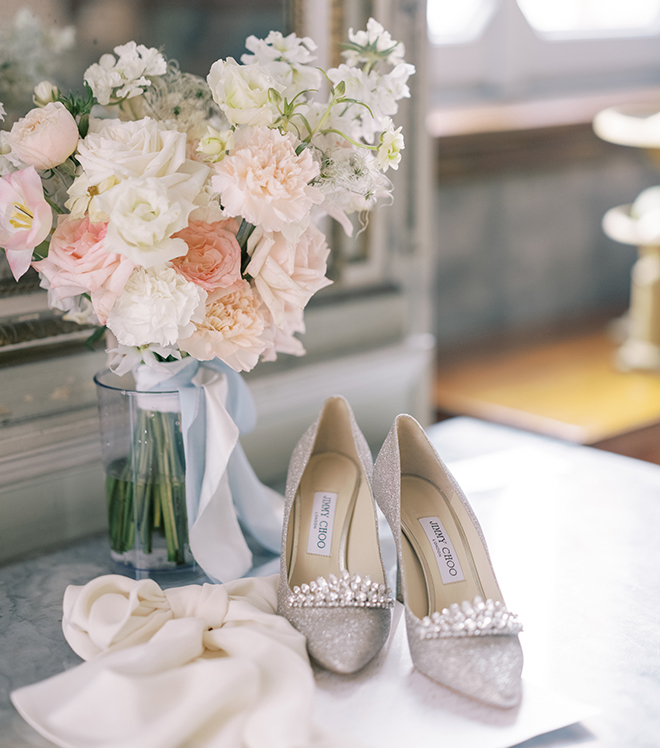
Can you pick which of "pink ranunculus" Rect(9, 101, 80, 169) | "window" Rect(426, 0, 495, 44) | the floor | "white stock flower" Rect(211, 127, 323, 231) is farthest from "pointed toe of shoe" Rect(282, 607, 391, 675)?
"window" Rect(426, 0, 495, 44)

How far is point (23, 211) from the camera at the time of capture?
2.22 ft

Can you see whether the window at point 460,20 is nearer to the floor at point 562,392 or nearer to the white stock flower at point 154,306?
the floor at point 562,392

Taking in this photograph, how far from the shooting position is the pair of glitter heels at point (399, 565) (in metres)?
0.67

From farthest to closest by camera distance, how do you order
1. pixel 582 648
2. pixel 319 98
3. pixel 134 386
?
pixel 319 98 → pixel 134 386 → pixel 582 648

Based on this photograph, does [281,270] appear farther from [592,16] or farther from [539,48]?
[592,16]

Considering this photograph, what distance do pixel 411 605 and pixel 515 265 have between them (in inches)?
56.8

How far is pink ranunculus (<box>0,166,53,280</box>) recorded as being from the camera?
666mm

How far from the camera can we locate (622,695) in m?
0.67

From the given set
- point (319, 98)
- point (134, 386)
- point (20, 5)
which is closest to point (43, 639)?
point (134, 386)

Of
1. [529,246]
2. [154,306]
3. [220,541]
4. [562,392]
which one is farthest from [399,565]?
Answer: [529,246]

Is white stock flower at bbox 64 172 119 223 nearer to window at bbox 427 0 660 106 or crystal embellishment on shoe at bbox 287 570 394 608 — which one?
crystal embellishment on shoe at bbox 287 570 394 608

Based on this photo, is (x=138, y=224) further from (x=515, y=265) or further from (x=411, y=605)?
(x=515, y=265)

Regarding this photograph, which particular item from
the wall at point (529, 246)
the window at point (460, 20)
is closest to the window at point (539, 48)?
the window at point (460, 20)

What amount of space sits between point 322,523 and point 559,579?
246mm
